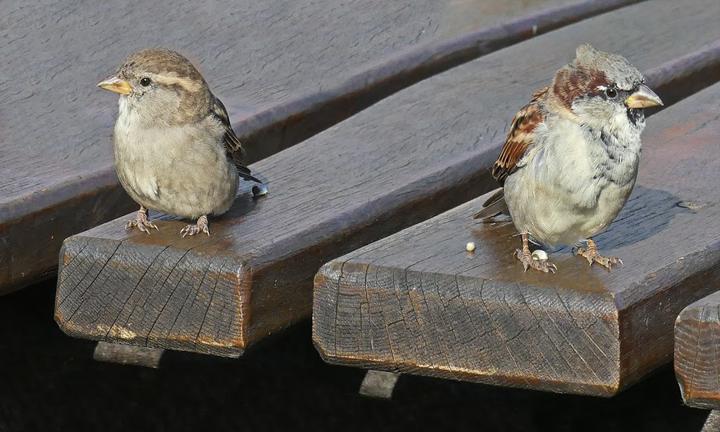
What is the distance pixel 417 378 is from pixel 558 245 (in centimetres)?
81

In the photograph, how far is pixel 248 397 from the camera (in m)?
3.78

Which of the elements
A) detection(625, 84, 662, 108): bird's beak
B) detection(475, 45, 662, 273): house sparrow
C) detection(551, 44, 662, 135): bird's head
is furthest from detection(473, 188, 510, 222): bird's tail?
detection(625, 84, 662, 108): bird's beak

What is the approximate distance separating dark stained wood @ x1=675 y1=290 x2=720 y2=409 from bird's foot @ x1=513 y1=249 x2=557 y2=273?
1.25ft

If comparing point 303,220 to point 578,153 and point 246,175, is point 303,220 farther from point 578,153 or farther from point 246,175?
point 578,153

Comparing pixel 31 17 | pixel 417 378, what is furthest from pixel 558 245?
pixel 31 17

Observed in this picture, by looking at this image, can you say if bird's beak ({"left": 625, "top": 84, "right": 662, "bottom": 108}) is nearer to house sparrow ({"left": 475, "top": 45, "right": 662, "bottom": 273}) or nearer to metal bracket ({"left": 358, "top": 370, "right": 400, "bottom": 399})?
house sparrow ({"left": 475, "top": 45, "right": 662, "bottom": 273})

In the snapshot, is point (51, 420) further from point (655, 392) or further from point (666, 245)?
point (666, 245)

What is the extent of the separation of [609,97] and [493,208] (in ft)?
1.13

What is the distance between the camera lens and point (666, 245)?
263cm

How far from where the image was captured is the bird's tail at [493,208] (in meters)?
2.93

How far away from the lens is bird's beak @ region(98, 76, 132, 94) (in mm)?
3233

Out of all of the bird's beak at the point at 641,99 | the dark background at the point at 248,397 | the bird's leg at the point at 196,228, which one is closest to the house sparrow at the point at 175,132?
the bird's leg at the point at 196,228

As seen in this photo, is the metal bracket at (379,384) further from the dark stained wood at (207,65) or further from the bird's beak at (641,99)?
the bird's beak at (641,99)

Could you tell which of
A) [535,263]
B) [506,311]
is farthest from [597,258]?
[506,311]
